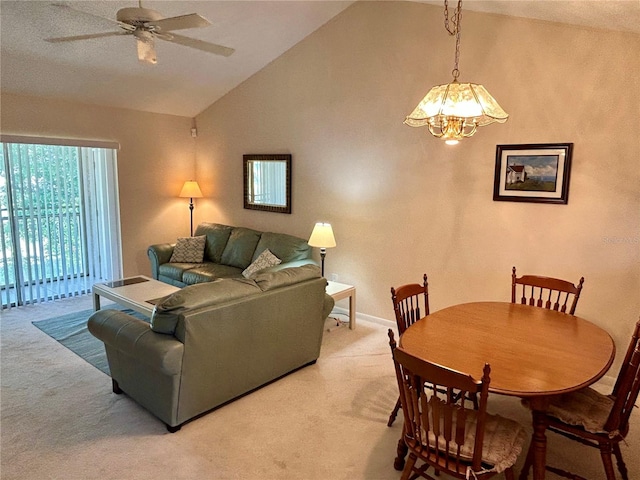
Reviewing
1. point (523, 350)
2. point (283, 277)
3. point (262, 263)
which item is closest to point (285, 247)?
point (262, 263)

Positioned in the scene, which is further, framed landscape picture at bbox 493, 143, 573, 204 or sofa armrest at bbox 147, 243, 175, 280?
sofa armrest at bbox 147, 243, 175, 280

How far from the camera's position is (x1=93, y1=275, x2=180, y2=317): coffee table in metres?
3.94

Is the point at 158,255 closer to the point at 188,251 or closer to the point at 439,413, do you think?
the point at 188,251

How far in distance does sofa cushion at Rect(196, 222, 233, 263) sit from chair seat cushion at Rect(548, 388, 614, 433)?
14.3 feet

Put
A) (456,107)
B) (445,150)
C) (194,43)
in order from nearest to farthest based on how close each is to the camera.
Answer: (456,107)
(194,43)
(445,150)

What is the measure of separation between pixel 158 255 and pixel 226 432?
3350mm

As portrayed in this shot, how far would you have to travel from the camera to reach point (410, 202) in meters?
4.25

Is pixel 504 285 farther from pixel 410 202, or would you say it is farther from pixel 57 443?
pixel 57 443

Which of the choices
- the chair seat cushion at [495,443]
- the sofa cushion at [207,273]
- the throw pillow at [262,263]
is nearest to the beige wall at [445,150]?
the throw pillow at [262,263]

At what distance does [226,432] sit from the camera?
2.69 meters

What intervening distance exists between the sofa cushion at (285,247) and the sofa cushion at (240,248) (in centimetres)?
11

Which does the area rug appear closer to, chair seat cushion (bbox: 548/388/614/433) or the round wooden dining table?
the round wooden dining table

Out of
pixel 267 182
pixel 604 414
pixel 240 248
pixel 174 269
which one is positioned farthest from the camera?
pixel 267 182

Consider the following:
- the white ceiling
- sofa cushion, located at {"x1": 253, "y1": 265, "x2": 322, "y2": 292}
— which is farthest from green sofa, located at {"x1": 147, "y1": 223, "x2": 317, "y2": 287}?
the white ceiling
